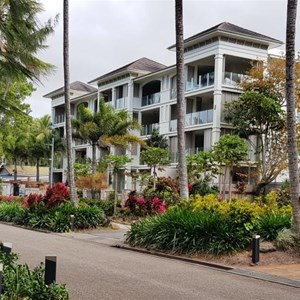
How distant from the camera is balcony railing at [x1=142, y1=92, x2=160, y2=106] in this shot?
46.3 m

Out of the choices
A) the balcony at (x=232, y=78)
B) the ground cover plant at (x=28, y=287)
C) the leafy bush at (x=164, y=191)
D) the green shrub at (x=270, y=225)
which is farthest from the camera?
the balcony at (x=232, y=78)

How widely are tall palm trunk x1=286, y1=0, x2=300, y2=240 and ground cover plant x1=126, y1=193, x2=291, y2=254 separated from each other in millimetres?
1191

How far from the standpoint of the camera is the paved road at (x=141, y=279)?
9111 mm

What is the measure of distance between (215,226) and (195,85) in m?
27.2

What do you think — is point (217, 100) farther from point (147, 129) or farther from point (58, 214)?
point (58, 214)

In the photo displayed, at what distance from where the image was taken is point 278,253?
523 inches

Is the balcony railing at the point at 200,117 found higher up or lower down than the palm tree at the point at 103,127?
higher up

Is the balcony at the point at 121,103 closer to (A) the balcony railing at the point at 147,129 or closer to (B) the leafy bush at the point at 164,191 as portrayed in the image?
(A) the balcony railing at the point at 147,129

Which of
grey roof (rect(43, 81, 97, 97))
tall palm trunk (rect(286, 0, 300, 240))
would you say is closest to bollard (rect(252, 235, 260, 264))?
tall palm trunk (rect(286, 0, 300, 240))

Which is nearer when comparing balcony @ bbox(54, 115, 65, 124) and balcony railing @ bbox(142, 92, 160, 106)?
balcony railing @ bbox(142, 92, 160, 106)

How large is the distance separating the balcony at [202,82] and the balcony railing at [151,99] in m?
5.54

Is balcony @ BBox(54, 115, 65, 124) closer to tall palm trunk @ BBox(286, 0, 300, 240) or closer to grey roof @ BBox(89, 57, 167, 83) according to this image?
grey roof @ BBox(89, 57, 167, 83)

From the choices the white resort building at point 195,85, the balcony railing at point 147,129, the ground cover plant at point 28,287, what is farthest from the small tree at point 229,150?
the ground cover plant at point 28,287

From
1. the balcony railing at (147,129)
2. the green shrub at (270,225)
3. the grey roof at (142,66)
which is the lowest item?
the green shrub at (270,225)
